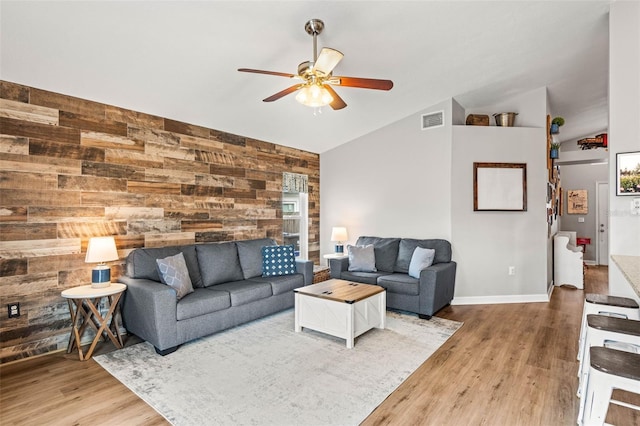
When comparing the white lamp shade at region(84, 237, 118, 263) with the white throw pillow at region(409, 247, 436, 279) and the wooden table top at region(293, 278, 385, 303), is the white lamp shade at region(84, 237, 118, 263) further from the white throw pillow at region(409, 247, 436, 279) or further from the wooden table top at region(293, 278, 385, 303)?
the white throw pillow at region(409, 247, 436, 279)

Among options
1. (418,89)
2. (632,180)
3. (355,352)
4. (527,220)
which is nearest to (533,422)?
(355,352)

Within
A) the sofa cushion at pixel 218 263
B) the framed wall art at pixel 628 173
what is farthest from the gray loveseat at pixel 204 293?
the framed wall art at pixel 628 173

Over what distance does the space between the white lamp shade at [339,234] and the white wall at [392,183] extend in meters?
0.23

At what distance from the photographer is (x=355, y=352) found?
122 inches

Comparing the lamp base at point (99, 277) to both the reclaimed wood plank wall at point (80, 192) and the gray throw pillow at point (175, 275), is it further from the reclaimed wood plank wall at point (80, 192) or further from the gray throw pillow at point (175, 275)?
the gray throw pillow at point (175, 275)

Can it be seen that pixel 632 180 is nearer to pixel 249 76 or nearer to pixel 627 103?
pixel 627 103

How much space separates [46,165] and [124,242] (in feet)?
3.34

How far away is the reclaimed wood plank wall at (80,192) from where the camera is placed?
294 centimetres

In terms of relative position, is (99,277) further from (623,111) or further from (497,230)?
(623,111)

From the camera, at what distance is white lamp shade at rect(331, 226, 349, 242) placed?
5668 millimetres

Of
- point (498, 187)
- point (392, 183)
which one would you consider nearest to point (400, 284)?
point (392, 183)

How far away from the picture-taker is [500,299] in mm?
4809

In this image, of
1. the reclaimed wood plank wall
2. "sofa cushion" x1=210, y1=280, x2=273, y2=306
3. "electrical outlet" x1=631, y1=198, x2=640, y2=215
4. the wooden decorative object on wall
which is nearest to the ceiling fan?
the reclaimed wood plank wall

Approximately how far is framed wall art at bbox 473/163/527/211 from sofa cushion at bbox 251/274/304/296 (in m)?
2.72
